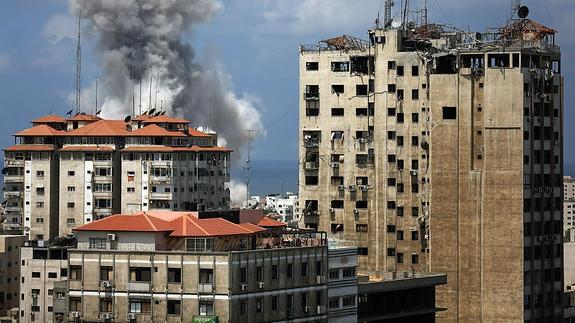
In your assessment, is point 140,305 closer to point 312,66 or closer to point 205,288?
point 205,288

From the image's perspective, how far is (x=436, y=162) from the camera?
395 ft

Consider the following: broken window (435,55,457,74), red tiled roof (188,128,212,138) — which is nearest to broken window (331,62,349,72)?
broken window (435,55,457,74)

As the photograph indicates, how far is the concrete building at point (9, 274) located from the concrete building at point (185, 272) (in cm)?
3895

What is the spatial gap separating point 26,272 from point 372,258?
26.2 metres

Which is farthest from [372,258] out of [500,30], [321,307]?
[321,307]

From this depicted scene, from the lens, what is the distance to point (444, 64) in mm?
121750

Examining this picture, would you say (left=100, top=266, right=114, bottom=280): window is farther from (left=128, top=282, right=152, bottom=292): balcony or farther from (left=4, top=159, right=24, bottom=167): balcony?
(left=4, top=159, right=24, bottom=167): balcony

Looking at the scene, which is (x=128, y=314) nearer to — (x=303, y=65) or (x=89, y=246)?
(x=89, y=246)

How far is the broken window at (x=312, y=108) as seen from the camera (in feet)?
418

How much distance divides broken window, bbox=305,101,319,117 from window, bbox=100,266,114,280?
4388cm

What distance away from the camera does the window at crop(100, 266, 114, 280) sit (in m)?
85.6

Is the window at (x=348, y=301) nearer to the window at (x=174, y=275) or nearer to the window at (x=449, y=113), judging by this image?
the window at (x=174, y=275)

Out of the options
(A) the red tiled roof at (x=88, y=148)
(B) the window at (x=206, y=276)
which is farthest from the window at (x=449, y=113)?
(A) the red tiled roof at (x=88, y=148)

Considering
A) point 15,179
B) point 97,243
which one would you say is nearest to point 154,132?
point 15,179
